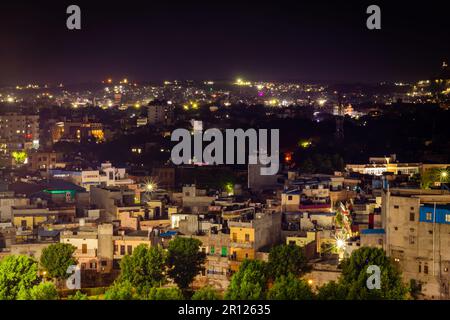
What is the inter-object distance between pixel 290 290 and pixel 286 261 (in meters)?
1.32

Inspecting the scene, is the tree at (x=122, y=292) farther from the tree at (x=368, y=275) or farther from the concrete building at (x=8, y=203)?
the concrete building at (x=8, y=203)

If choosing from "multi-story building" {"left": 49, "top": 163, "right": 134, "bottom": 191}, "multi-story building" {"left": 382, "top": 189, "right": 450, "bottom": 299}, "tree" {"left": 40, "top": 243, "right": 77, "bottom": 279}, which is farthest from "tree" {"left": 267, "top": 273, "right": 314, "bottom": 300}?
"multi-story building" {"left": 49, "top": 163, "right": 134, "bottom": 191}

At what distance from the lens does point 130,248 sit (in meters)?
14.1

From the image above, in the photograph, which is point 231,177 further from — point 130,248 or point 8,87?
point 8,87

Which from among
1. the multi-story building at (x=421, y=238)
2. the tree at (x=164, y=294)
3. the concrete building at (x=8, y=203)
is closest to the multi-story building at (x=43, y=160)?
the concrete building at (x=8, y=203)

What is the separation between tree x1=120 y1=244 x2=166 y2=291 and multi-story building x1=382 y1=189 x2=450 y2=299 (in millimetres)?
3442

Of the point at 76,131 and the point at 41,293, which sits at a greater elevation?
the point at 76,131

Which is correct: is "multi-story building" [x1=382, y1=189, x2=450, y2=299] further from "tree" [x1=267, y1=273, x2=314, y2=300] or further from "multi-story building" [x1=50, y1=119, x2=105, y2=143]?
"multi-story building" [x1=50, y1=119, x2=105, y2=143]

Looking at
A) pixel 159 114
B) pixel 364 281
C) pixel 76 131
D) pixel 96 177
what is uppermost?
pixel 159 114

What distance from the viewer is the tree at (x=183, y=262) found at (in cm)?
1303

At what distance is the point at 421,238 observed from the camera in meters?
12.9

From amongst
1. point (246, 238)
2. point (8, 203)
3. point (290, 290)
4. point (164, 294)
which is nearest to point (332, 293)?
point (290, 290)

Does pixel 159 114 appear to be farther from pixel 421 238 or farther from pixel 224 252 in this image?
pixel 421 238

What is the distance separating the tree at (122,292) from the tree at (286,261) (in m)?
2.02
